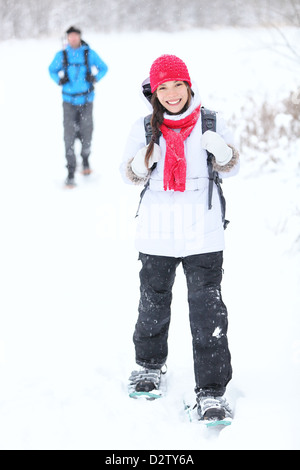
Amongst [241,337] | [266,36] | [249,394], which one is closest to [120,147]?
[241,337]

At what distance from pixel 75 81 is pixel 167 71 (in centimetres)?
425

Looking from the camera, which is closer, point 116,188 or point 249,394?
point 249,394

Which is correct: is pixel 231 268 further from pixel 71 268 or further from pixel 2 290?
pixel 2 290

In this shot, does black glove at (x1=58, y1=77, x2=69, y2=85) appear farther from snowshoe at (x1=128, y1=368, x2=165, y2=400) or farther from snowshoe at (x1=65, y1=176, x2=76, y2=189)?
snowshoe at (x1=128, y1=368, x2=165, y2=400)

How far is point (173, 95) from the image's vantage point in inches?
93.6

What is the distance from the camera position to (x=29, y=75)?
17.6 m

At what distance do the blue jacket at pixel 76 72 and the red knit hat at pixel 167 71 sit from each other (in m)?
4.16

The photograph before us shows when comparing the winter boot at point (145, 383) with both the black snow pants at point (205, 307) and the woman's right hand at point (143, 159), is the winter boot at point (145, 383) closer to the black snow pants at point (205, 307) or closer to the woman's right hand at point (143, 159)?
the black snow pants at point (205, 307)

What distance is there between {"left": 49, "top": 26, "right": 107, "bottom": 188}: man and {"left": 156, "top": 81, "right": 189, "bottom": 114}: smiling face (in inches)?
166

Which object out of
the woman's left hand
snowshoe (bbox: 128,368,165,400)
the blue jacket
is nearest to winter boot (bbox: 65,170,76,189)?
the blue jacket

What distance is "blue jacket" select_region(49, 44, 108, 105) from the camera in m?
6.23

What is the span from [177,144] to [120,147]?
696 cm

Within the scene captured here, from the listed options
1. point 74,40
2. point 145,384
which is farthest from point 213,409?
point 74,40
